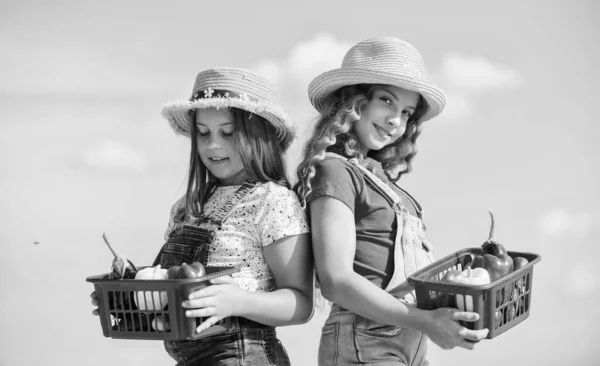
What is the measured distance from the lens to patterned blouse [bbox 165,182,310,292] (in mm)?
3721

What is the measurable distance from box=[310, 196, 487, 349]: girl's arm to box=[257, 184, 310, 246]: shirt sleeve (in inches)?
3.2

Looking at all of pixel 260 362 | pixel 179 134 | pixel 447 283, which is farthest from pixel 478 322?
pixel 179 134

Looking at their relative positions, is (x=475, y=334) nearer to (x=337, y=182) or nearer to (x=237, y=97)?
(x=337, y=182)

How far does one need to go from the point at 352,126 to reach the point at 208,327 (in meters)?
1.40

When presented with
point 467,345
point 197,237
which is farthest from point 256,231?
point 467,345

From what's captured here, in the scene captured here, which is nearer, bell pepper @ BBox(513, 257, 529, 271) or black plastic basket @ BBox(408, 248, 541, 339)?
black plastic basket @ BBox(408, 248, 541, 339)

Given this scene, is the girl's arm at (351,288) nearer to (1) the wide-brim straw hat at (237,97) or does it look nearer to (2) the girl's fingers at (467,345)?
(2) the girl's fingers at (467,345)

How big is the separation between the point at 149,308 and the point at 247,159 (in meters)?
0.96

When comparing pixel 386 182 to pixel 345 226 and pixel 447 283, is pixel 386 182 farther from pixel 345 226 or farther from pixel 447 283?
pixel 447 283

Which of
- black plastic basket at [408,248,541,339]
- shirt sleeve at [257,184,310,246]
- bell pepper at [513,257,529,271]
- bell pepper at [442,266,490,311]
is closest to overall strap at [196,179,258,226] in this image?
shirt sleeve at [257,184,310,246]

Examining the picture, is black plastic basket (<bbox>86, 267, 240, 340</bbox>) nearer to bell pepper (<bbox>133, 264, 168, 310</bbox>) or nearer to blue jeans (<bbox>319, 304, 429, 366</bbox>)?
bell pepper (<bbox>133, 264, 168, 310</bbox>)

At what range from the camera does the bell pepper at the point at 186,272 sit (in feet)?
11.0

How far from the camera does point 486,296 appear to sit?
3436 millimetres

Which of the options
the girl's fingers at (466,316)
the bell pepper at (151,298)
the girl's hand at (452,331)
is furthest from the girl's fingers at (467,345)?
the bell pepper at (151,298)
